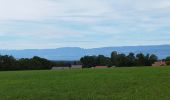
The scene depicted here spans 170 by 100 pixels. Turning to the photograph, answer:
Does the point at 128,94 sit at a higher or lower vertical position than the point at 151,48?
lower

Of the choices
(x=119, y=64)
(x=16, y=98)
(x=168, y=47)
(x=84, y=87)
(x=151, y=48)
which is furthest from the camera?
(x=168, y=47)

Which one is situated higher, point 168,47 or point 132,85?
point 168,47

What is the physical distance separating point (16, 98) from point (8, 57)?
133ft

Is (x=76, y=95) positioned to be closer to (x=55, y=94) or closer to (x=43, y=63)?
(x=55, y=94)

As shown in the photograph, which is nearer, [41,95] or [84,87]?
[41,95]

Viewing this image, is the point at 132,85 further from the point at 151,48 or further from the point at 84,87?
the point at 151,48

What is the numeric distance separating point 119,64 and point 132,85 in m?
36.5

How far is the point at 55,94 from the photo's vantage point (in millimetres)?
16266

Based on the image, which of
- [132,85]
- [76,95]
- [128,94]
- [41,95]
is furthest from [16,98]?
[132,85]

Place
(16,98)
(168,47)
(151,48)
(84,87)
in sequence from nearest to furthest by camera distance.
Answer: (16,98), (84,87), (151,48), (168,47)

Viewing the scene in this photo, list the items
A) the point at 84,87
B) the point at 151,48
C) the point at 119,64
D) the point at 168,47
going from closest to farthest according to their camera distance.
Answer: the point at 84,87
the point at 119,64
the point at 151,48
the point at 168,47

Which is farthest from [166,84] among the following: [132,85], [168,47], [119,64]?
[168,47]

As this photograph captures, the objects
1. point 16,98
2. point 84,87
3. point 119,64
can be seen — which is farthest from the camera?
point 119,64

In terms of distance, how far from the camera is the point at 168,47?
95938 mm
